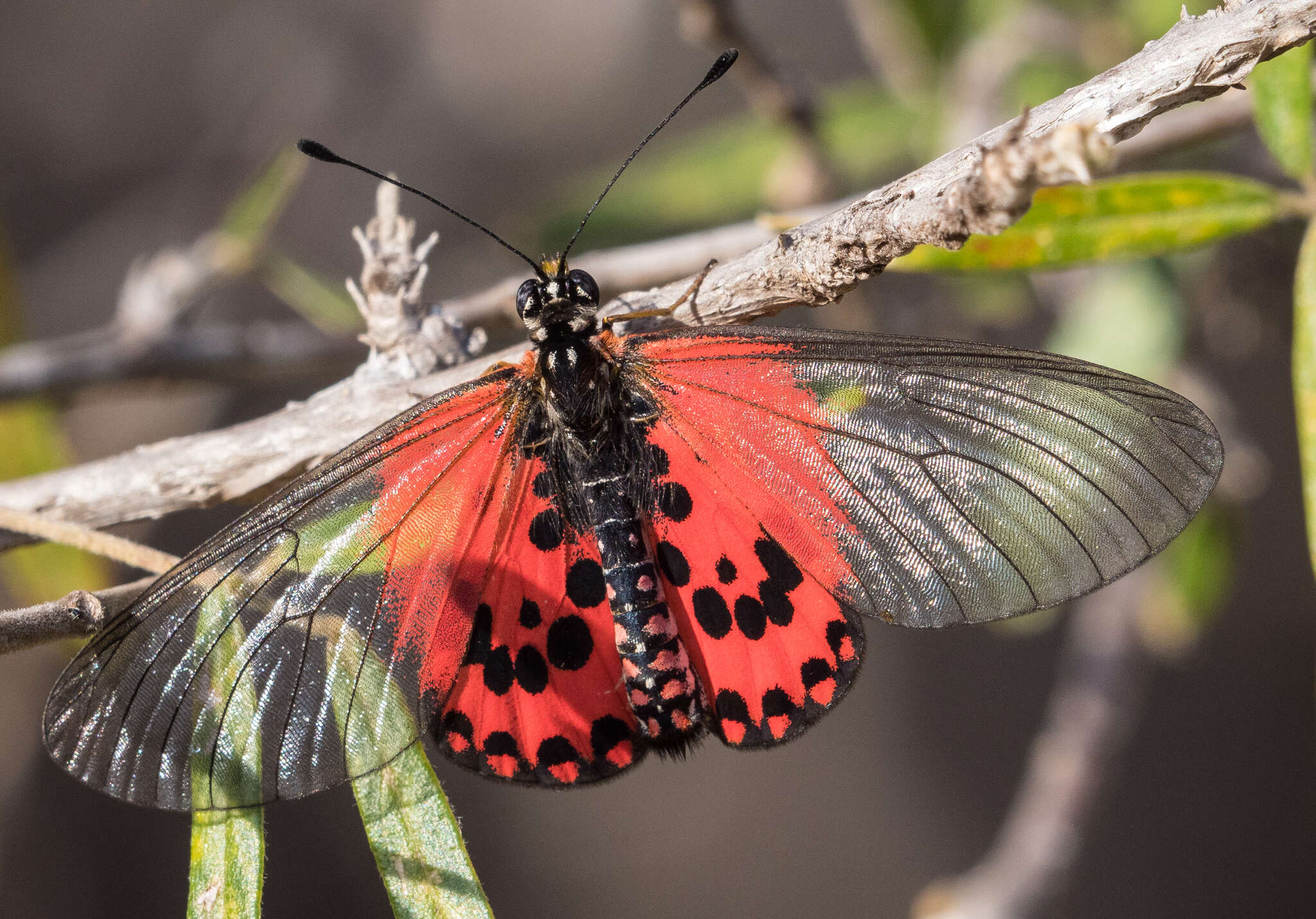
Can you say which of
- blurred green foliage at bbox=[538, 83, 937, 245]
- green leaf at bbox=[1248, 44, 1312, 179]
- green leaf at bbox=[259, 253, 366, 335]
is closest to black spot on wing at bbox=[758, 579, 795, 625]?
green leaf at bbox=[1248, 44, 1312, 179]

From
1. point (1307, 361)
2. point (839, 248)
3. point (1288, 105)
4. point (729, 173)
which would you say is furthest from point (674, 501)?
point (729, 173)

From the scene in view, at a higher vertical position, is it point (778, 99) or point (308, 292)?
point (308, 292)

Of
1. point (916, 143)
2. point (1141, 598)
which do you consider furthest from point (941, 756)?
point (916, 143)

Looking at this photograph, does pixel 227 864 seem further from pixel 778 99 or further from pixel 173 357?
pixel 778 99

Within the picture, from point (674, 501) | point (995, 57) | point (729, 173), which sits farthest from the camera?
point (729, 173)

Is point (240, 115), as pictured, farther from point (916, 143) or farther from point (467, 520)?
point (467, 520)

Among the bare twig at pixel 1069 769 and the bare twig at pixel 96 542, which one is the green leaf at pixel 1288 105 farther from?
the bare twig at pixel 96 542

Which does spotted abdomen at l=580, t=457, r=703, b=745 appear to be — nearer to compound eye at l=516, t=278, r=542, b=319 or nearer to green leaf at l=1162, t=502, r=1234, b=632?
compound eye at l=516, t=278, r=542, b=319
